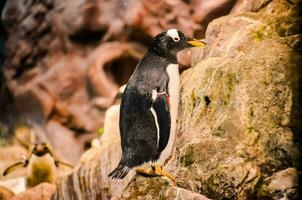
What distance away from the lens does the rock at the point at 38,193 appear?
13.2ft

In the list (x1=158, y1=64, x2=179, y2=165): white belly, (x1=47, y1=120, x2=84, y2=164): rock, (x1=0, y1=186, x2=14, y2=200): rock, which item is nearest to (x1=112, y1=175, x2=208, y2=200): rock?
(x1=158, y1=64, x2=179, y2=165): white belly

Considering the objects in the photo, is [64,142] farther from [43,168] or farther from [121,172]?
[121,172]

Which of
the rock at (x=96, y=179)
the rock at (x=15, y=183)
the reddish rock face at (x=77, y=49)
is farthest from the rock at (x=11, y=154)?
the rock at (x=96, y=179)

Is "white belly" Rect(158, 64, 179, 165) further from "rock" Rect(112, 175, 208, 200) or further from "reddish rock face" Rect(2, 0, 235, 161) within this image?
"reddish rock face" Rect(2, 0, 235, 161)

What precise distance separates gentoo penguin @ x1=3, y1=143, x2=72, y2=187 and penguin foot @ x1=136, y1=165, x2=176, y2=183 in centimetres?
240

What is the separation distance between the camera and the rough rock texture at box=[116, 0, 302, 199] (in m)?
2.44

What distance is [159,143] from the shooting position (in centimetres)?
262

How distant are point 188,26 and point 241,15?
4.70 ft

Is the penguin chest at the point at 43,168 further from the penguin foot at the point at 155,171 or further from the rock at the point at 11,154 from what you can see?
the penguin foot at the point at 155,171

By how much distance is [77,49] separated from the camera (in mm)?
5777

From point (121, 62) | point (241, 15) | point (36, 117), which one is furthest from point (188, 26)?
point (36, 117)

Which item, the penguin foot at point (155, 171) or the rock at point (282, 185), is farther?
the penguin foot at point (155, 171)

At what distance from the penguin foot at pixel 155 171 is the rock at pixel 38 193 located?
64.9 inches

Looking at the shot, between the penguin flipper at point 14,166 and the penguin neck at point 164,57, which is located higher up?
the penguin neck at point 164,57
